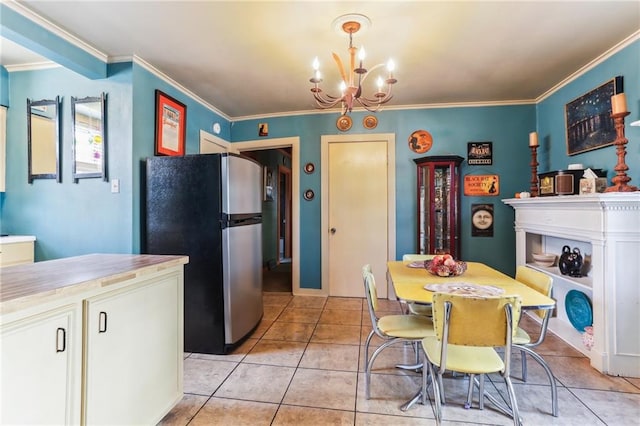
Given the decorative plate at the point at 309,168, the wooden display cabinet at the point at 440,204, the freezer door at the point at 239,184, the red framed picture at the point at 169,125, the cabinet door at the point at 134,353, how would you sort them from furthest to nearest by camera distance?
the decorative plate at the point at 309,168 < the wooden display cabinet at the point at 440,204 < the red framed picture at the point at 169,125 < the freezer door at the point at 239,184 < the cabinet door at the point at 134,353

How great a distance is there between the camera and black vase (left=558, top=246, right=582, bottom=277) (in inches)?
102

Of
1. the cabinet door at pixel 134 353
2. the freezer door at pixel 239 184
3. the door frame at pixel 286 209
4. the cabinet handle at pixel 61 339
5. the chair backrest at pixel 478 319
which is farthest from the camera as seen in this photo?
the door frame at pixel 286 209

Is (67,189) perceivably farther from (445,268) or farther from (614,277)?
(614,277)

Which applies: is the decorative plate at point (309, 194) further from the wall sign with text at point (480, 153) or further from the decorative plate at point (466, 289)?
the decorative plate at point (466, 289)

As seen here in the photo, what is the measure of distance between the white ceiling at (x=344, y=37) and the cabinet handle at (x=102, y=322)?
6.08 feet

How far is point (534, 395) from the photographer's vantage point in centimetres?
190

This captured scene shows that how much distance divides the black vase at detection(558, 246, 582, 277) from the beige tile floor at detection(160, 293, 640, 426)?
2.02ft

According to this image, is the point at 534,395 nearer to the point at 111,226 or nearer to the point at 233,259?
the point at 233,259

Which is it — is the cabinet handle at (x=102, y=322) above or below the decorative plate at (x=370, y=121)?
below

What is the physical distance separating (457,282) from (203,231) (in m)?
1.90

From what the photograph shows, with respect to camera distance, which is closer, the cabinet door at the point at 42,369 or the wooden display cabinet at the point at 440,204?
the cabinet door at the point at 42,369

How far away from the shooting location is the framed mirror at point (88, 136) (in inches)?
102

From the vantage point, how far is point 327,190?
4016mm

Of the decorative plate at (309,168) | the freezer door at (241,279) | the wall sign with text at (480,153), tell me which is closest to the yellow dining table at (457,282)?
the freezer door at (241,279)
